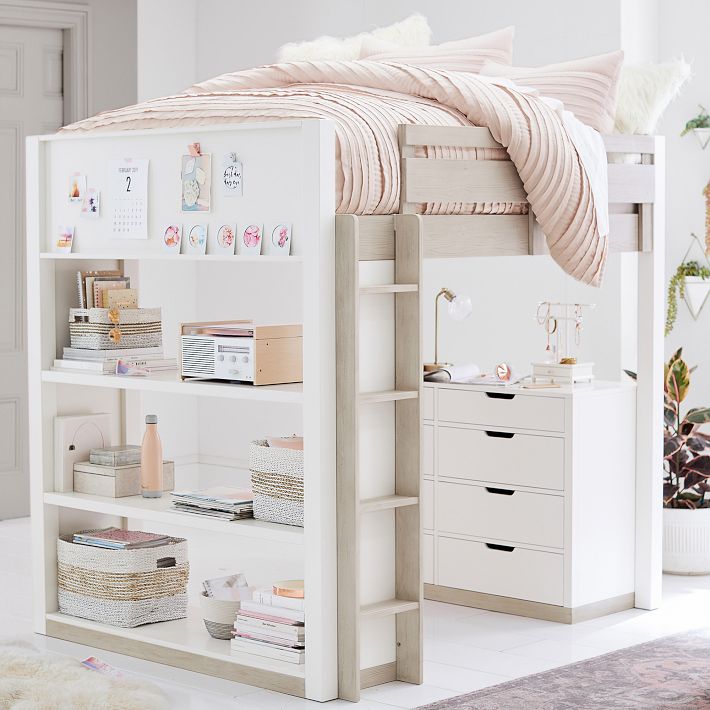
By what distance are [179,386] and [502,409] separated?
1.04m

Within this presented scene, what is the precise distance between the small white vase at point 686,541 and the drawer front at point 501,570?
714 millimetres

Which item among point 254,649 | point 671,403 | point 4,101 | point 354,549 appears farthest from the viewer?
point 4,101

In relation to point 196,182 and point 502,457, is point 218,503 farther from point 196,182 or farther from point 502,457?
point 502,457

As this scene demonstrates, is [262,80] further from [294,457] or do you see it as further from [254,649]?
[254,649]

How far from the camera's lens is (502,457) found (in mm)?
3959

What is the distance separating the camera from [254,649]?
3262 mm

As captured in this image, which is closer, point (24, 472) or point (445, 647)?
point (445, 647)

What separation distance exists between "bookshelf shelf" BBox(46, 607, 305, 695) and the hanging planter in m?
2.23

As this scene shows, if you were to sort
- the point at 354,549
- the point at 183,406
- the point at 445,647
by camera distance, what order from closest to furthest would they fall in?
the point at 354,549 < the point at 445,647 < the point at 183,406

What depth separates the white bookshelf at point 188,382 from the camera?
10.1 ft

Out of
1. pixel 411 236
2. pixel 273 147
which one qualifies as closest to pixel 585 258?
pixel 411 236

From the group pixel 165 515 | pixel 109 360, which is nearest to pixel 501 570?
pixel 165 515

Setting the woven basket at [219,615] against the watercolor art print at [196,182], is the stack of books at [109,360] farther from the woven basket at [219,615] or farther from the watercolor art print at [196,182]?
Result: the woven basket at [219,615]

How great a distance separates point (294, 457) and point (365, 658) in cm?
51
